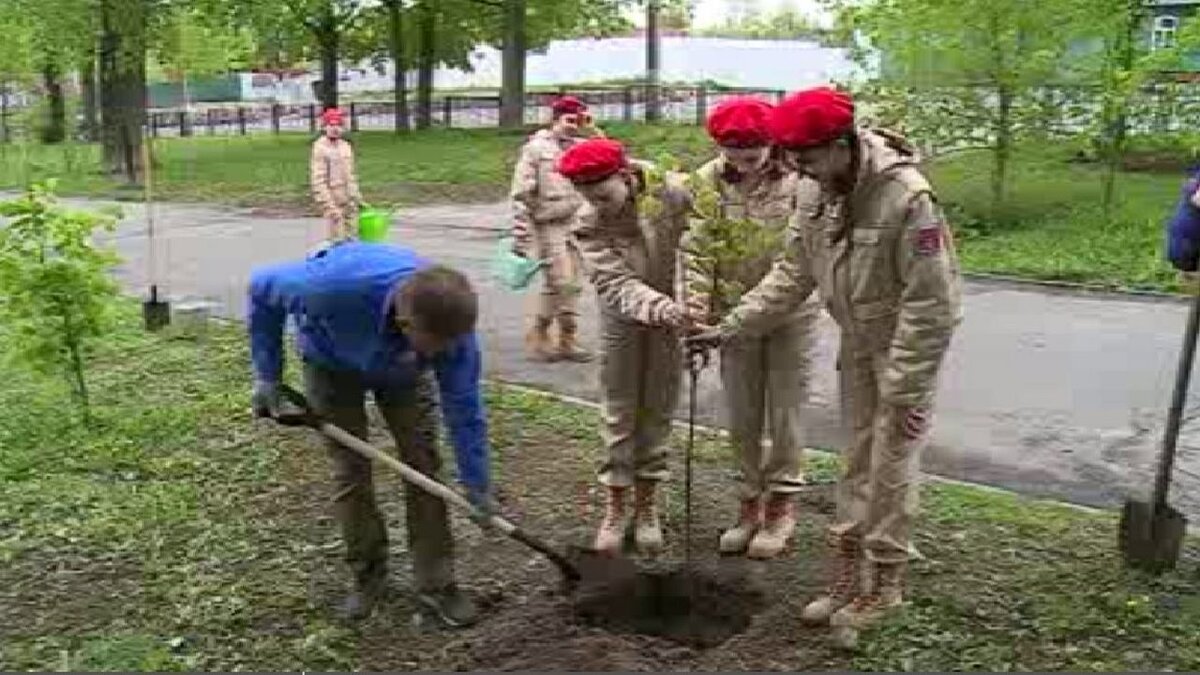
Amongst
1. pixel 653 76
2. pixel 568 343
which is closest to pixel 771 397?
pixel 568 343

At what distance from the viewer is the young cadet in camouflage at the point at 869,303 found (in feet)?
12.8

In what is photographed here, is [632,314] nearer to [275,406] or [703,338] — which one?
[703,338]

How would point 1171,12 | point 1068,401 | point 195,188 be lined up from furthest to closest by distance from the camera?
point 195,188, point 1171,12, point 1068,401

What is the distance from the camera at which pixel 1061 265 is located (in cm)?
1233

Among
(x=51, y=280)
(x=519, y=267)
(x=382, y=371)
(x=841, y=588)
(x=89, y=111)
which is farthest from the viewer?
(x=89, y=111)

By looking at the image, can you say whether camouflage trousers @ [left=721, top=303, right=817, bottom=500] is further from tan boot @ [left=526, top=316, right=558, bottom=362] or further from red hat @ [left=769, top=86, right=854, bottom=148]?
tan boot @ [left=526, top=316, right=558, bottom=362]

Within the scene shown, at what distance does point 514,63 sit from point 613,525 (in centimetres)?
2383

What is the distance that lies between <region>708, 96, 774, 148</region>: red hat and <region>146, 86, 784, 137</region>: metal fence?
27.0m

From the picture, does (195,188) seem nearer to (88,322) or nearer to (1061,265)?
(1061,265)

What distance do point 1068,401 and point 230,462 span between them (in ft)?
15.3

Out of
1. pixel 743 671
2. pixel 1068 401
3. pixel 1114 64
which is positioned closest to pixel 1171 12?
pixel 1114 64

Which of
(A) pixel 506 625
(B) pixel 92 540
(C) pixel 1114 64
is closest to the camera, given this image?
(A) pixel 506 625

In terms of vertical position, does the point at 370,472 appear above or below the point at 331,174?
below

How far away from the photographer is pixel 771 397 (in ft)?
16.5
